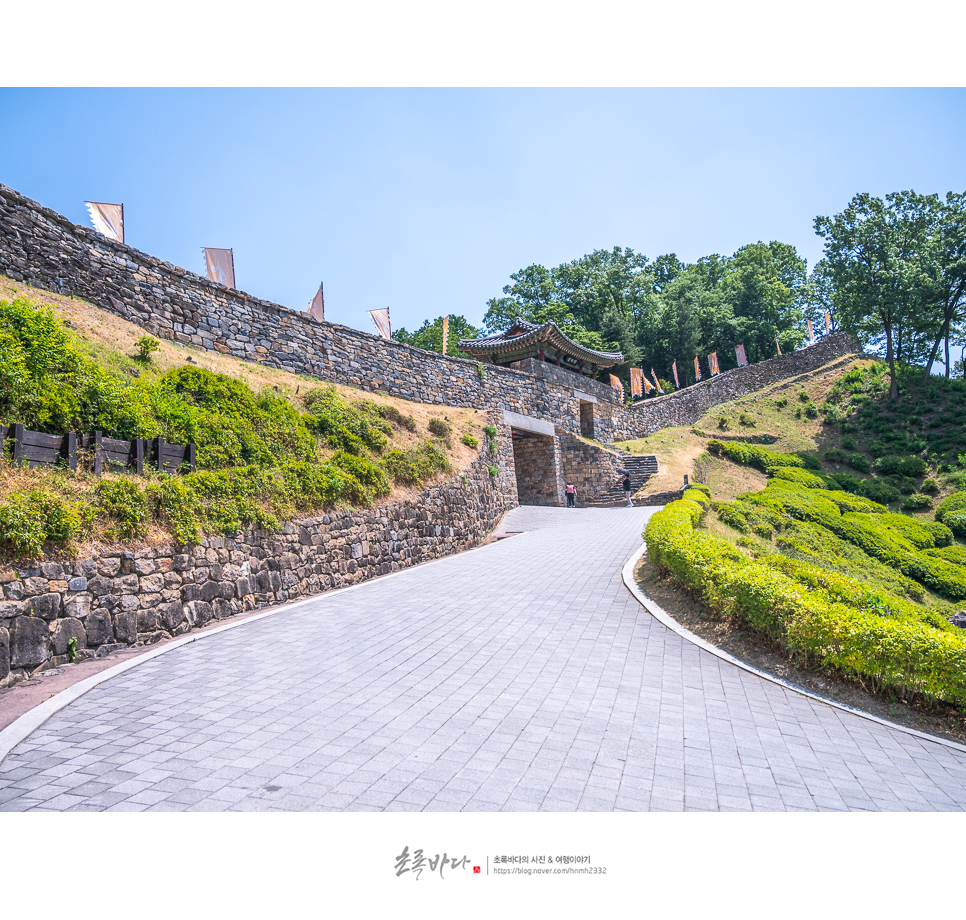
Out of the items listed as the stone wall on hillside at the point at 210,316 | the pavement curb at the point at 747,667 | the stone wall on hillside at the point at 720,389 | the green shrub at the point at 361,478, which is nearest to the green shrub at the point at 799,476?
the stone wall on hillside at the point at 720,389

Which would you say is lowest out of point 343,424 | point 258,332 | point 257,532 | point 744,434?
point 257,532

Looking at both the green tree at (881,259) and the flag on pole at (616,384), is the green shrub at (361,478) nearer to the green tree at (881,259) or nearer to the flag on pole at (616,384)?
the flag on pole at (616,384)

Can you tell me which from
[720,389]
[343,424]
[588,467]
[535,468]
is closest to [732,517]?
[588,467]

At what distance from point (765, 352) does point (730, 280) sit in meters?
6.21

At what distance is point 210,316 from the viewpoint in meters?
13.7

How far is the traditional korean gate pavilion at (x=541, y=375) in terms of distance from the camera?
80.2 feet

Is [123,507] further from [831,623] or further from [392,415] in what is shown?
[392,415]

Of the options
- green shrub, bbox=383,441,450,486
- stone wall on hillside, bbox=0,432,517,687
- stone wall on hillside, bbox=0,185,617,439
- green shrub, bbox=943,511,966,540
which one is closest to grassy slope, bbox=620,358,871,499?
green shrub, bbox=943,511,966,540

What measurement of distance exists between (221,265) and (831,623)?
15.4 m

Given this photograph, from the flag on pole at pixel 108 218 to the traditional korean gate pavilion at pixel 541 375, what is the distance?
1441 cm

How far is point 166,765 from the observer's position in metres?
3.71

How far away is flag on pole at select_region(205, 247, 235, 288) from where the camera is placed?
14.4m

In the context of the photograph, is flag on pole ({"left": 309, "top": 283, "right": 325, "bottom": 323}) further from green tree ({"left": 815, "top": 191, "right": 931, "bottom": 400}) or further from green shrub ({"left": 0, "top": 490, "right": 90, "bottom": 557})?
green tree ({"left": 815, "top": 191, "right": 931, "bottom": 400})

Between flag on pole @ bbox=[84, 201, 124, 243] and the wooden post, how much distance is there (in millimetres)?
8029
